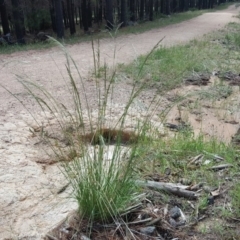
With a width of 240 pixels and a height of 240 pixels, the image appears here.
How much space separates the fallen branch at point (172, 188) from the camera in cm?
261

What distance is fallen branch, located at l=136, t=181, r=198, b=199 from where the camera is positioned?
2.61 metres

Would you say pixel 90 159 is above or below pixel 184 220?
above

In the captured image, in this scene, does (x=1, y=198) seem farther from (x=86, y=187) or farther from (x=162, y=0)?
(x=162, y=0)

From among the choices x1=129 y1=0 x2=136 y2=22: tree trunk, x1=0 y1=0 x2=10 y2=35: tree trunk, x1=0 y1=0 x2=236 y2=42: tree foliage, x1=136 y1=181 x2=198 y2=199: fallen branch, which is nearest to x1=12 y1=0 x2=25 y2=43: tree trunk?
x1=0 y1=0 x2=236 y2=42: tree foliage

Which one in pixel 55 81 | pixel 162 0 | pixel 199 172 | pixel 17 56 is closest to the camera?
pixel 199 172

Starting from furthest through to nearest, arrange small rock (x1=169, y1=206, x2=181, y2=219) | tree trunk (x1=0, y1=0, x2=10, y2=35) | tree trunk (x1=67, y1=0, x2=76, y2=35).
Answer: tree trunk (x1=67, y1=0, x2=76, y2=35)
tree trunk (x1=0, y1=0, x2=10, y2=35)
small rock (x1=169, y1=206, x2=181, y2=219)

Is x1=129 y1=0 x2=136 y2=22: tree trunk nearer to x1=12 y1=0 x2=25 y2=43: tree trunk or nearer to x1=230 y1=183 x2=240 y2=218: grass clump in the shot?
x1=12 y1=0 x2=25 y2=43: tree trunk

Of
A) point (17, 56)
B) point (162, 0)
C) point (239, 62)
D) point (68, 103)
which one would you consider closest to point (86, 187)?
point (68, 103)

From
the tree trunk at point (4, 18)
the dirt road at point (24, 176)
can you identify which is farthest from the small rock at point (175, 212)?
the tree trunk at point (4, 18)

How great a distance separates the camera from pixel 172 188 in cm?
266

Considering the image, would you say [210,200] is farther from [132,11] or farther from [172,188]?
[132,11]

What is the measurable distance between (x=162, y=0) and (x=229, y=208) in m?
20.3

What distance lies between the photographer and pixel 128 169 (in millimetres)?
2359

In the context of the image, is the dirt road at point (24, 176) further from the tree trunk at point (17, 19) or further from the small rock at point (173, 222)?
the tree trunk at point (17, 19)
